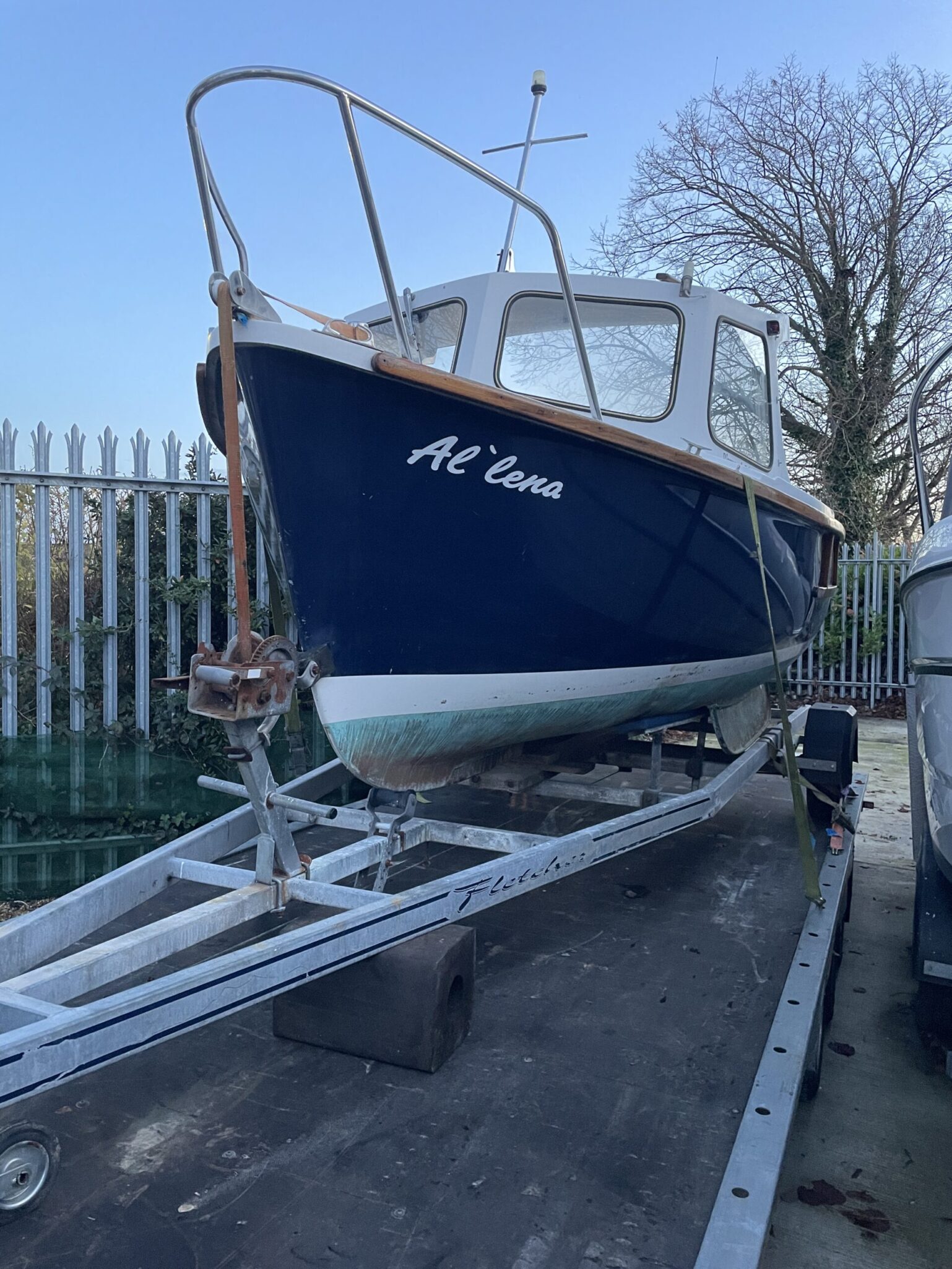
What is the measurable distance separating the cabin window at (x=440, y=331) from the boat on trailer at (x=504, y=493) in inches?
0.5

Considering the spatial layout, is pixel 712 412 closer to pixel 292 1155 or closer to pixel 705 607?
pixel 705 607

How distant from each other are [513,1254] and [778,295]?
16.0 m

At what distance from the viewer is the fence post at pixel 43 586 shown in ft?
14.1

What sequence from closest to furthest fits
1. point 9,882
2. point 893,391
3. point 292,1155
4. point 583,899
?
point 292,1155, point 583,899, point 9,882, point 893,391

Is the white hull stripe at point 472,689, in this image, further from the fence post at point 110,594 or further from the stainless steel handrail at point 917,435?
the fence post at point 110,594

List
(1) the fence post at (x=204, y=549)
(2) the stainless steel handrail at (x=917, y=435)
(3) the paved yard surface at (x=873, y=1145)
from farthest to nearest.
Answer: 1. (1) the fence post at (x=204, y=549)
2. (2) the stainless steel handrail at (x=917, y=435)
3. (3) the paved yard surface at (x=873, y=1145)

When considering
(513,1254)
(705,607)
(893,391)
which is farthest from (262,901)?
(893,391)

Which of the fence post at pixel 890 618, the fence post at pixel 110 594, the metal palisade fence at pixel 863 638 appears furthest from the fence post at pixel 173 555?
the fence post at pixel 890 618

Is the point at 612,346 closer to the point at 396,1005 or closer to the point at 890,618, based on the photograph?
the point at 396,1005

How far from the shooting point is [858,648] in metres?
10.8

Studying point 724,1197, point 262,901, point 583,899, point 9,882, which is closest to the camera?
point 724,1197

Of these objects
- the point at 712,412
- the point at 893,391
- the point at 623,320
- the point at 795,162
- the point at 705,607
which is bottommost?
the point at 705,607

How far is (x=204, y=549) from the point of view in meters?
4.79

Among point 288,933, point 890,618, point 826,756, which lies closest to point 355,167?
point 288,933
